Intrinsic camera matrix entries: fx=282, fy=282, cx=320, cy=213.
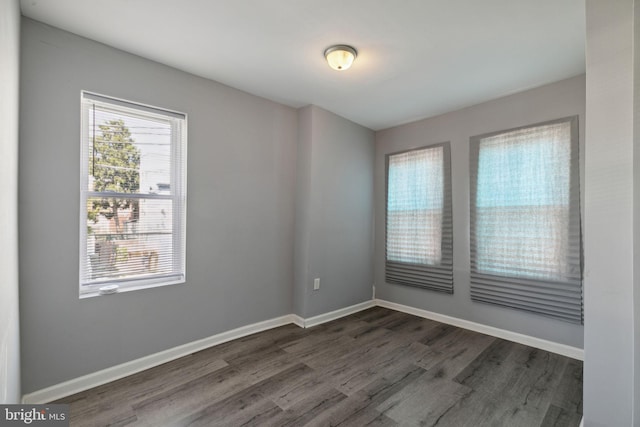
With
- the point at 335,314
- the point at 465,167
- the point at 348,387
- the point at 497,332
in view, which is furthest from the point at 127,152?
the point at 497,332

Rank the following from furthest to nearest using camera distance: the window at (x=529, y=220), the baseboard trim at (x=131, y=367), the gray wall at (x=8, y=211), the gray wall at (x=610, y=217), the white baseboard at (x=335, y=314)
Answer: the white baseboard at (x=335, y=314) < the window at (x=529, y=220) < the baseboard trim at (x=131, y=367) < the gray wall at (x=610, y=217) < the gray wall at (x=8, y=211)

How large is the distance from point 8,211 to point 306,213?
7.70 ft

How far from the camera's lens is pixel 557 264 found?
2656 mm

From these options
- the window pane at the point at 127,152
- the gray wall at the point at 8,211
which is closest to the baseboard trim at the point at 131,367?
the gray wall at the point at 8,211

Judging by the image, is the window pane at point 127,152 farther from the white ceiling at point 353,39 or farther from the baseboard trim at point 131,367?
the baseboard trim at point 131,367

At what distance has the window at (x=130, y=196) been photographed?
2111mm

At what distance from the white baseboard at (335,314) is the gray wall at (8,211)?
7.68 feet

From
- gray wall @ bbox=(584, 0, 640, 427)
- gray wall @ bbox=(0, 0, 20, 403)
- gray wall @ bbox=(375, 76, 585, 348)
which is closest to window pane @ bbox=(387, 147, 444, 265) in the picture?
gray wall @ bbox=(375, 76, 585, 348)

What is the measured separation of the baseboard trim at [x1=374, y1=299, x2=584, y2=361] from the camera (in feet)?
8.53

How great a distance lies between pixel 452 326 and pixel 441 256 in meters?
0.82

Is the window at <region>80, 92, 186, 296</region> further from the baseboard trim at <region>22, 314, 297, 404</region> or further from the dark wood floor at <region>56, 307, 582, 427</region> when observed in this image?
the dark wood floor at <region>56, 307, 582, 427</region>

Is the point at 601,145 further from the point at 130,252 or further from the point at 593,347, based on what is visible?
the point at 130,252

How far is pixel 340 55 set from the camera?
2.17 m

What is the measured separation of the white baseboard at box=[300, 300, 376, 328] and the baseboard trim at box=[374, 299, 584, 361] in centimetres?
28
